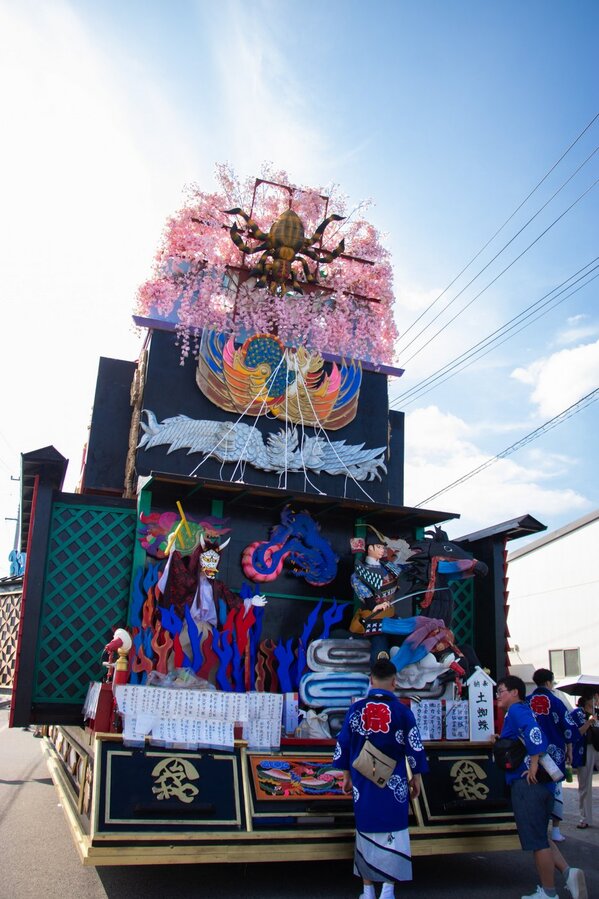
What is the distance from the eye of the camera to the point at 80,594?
855 cm

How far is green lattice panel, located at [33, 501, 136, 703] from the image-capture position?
827 cm

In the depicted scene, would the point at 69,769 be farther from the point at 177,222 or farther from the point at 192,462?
the point at 177,222

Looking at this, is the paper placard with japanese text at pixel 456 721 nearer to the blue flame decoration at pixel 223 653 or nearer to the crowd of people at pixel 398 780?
the crowd of people at pixel 398 780

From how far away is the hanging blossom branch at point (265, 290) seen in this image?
1225 cm

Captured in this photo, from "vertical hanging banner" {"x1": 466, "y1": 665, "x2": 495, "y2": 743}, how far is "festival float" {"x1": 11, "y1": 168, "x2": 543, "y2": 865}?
21mm

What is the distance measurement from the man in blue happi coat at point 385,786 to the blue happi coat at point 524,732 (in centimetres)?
86

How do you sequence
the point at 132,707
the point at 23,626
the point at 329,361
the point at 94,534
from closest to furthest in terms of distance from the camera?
the point at 132,707 → the point at 23,626 → the point at 94,534 → the point at 329,361

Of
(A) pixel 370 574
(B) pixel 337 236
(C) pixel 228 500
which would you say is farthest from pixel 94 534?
(B) pixel 337 236

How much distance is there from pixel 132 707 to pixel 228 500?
320 centimetres

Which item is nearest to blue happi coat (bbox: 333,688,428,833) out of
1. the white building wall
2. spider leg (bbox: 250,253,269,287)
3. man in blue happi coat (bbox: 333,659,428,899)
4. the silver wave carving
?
man in blue happi coat (bbox: 333,659,428,899)

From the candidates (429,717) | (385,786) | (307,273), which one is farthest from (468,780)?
(307,273)

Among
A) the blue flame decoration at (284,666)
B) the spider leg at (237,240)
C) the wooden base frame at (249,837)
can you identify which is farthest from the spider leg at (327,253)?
the wooden base frame at (249,837)

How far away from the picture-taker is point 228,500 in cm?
934

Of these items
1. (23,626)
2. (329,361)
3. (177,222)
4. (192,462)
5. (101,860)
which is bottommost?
(101,860)
